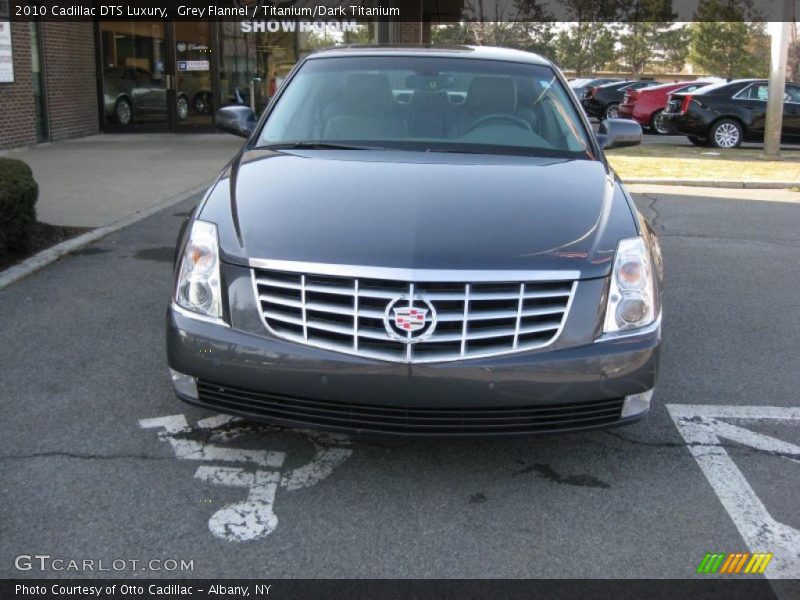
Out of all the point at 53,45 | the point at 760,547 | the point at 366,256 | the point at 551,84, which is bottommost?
the point at 760,547

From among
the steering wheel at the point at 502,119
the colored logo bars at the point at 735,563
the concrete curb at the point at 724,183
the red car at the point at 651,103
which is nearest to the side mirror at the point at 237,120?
the steering wheel at the point at 502,119

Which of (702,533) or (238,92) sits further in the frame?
(238,92)

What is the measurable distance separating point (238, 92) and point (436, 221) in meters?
16.8

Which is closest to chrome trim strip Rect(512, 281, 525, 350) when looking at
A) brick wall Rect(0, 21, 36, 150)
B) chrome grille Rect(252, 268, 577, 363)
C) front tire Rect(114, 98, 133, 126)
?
chrome grille Rect(252, 268, 577, 363)

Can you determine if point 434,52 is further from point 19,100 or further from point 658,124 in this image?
point 658,124

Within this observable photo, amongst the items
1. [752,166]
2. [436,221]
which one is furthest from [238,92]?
[436,221]

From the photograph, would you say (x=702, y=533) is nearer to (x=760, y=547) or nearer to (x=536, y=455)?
(x=760, y=547)

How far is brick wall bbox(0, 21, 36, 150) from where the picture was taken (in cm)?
1406

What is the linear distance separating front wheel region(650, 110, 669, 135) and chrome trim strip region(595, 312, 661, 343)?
16.9 metres

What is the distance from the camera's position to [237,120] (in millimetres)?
5457

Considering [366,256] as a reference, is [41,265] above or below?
below

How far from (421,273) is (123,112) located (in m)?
17.4

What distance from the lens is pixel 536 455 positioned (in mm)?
3604

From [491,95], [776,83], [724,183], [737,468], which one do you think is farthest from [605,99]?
[737,468]
